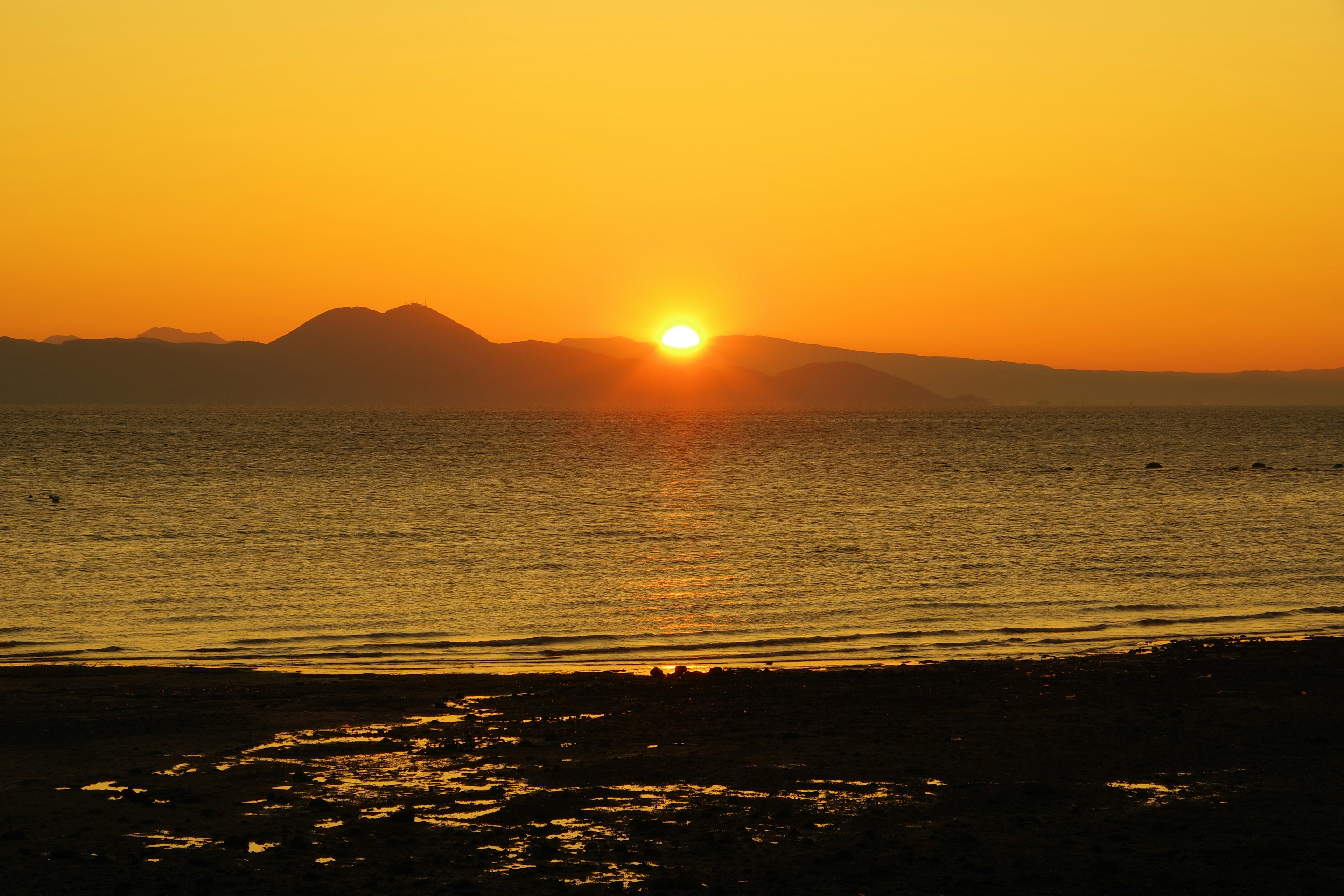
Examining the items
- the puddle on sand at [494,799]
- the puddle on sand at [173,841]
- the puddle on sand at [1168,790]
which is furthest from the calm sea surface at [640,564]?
the puddle on sand at [173,841]

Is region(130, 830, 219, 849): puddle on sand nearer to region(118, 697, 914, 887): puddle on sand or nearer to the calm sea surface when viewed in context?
region(118, 697, 914, 887): puddle on sand

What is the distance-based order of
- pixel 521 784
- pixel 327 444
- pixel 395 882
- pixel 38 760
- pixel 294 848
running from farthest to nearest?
pixel 327 444 → pixel 38 760 → pixel 521 784 → pixel 294 848 → pixel 395 882

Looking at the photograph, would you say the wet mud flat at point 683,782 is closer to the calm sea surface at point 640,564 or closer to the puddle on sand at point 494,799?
the puddle on sand at point 494,799

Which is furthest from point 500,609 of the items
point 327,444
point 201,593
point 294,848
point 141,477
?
point 327,444

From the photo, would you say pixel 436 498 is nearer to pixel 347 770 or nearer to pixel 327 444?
pixel 347 770

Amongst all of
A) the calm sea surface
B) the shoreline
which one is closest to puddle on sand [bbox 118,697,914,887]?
the shoreline

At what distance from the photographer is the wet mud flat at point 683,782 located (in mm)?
10195

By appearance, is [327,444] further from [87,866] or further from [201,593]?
[87,866]

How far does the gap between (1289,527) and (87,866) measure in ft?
163

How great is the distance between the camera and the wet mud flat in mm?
10195

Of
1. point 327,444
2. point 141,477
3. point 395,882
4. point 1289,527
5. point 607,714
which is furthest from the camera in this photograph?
point 327,444

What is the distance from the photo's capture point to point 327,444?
13925 centimetres

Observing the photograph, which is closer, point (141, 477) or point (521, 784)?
point (521, 784)

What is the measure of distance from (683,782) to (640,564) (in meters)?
26.0
